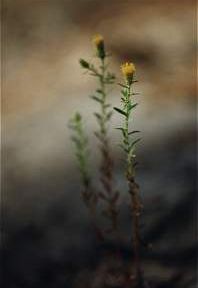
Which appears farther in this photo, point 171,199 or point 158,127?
point 158,127

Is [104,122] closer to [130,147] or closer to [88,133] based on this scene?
[130,147]

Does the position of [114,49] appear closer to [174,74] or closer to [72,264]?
[174,74]

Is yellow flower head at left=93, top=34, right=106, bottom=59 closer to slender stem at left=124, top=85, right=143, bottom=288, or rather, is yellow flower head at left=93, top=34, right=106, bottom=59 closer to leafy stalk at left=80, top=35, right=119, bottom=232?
leafy stalk at left=80, top=35, right=119, bottom=232

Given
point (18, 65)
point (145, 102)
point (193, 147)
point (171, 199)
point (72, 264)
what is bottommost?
point (72, 264)

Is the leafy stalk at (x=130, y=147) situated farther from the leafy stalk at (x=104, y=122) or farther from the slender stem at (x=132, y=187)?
the leafy stalk at (x=104, y=122)

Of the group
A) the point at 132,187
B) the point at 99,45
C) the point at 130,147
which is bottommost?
the point at 132,187

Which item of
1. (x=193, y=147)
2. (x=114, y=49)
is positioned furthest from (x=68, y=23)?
(x=193, y=147)

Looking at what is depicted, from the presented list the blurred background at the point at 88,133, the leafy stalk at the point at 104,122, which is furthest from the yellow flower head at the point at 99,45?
the blurred background at the point at 88,133

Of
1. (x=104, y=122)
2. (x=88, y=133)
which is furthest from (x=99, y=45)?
(x=88, y=133)
